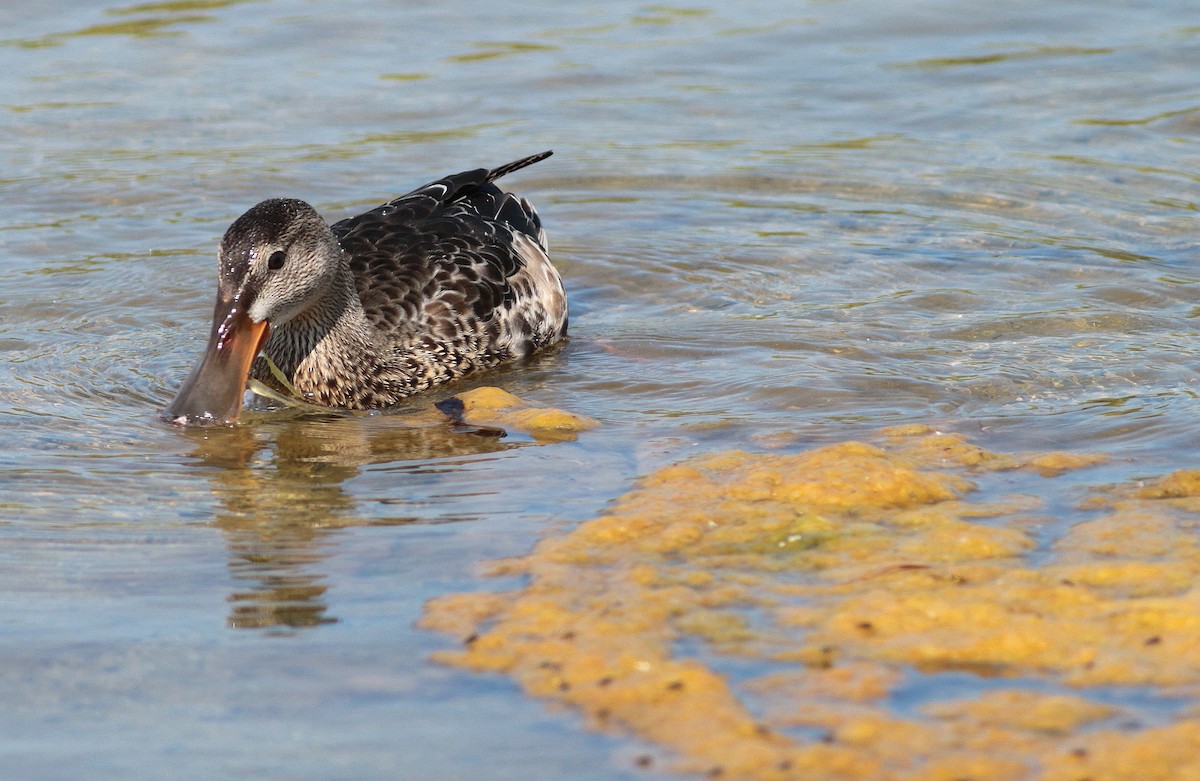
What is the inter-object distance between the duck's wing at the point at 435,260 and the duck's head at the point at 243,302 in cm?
82

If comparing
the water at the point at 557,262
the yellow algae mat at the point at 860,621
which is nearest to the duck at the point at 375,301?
the water at the point at 557,262

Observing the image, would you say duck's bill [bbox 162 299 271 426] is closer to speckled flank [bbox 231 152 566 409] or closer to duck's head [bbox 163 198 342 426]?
duck's head [bbox 163 198 342 426]

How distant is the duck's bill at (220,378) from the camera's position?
6703mm

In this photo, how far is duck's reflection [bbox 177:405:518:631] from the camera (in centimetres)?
505

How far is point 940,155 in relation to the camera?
10859 millimetres

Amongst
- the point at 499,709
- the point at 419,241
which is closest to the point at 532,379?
the point at 419,241

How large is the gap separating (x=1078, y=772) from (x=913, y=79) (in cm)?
926

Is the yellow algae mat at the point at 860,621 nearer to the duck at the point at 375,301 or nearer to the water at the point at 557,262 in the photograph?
the water at the point at 557,262

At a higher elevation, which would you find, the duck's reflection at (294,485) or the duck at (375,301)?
the duck at (375,301)

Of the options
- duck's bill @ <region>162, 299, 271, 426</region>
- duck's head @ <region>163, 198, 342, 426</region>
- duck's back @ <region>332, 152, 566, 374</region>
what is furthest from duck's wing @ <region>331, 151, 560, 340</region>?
duck's bill @ <region>162, 299, 271, 426</region>

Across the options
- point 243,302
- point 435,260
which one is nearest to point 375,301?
point 435,260

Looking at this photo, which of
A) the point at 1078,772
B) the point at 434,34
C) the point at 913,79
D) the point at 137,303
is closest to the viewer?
the point at 1078,772

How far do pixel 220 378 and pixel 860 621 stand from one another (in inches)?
127

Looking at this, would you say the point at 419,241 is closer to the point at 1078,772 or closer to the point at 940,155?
the point at 940,155
